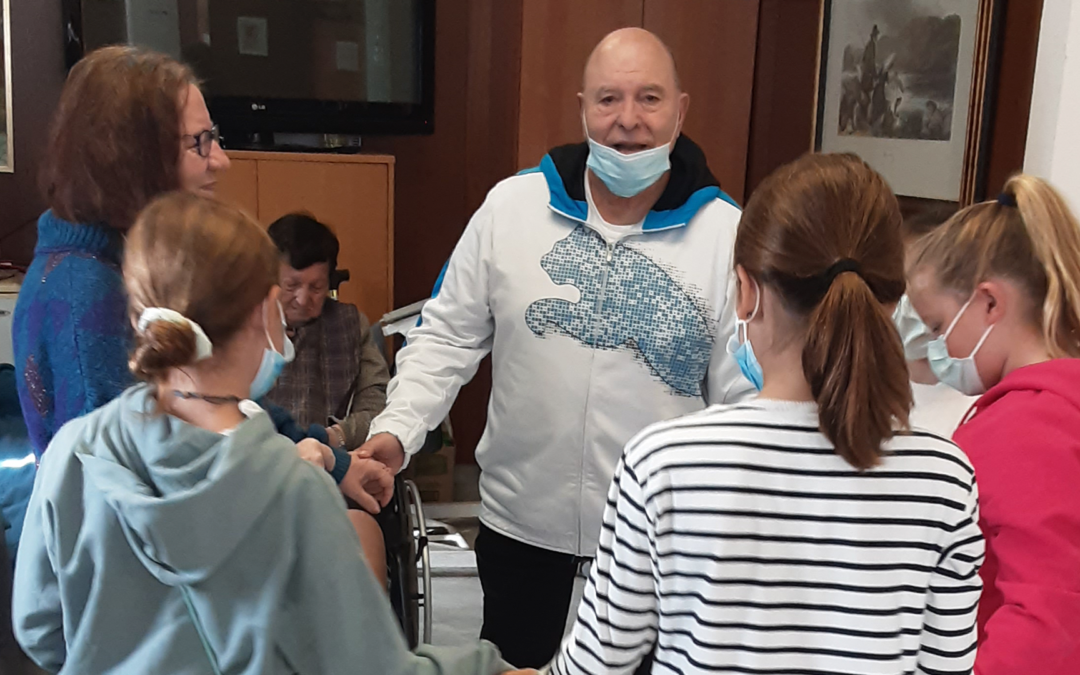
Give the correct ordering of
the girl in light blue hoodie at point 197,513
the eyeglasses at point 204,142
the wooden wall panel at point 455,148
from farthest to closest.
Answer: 1. the wooden wall panel at point 455,148
2. the eyeglasses at point 204,142
3. the girl in light blue hoodie at point 197,513

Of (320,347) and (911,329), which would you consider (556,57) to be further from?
(911,329)

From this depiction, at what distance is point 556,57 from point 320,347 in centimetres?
139

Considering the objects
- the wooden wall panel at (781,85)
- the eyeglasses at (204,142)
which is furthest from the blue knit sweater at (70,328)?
the wooden wall panel at (781,85)

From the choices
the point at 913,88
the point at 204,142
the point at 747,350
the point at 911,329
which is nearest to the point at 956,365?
the point at 911,329

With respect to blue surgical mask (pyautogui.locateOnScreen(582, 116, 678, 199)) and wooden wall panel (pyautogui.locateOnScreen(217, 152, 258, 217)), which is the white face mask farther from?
wooden wall panel (pyautogui.locateOnScreen(217, 152, 258, 217))

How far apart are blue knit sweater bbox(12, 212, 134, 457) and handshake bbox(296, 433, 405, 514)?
11.6 inches

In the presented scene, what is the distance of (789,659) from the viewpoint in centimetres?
93

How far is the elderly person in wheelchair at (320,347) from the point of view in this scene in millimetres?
2582

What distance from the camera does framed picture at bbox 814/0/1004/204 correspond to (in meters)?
2.12

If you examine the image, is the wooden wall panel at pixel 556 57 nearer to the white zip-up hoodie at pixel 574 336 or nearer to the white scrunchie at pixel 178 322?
the white zip-up hoodie at pixel 574 336

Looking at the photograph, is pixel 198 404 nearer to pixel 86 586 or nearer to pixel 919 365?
pixel 86 586

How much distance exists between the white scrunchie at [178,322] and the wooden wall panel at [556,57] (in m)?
2.42

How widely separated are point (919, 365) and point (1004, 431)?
0.39 m

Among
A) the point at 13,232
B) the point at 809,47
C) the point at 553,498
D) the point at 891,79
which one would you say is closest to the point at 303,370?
the point at 553,498
